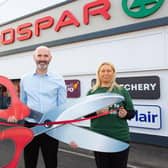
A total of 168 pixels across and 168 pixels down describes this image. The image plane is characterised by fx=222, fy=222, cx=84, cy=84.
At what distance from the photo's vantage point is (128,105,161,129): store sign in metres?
4.68

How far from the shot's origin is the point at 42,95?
2.06 metres

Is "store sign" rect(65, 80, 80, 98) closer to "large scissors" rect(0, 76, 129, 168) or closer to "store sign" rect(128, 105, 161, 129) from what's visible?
"store sign" rect(128, 105, 161, 129)

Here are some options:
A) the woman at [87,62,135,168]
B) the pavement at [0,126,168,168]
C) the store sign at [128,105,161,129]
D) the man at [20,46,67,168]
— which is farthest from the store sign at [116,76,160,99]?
the man at [20,46,67,168]

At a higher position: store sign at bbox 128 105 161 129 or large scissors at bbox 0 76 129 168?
large scissors at bbox 0 76 129 168

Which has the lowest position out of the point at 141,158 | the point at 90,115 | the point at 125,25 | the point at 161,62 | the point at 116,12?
the point at 141,158

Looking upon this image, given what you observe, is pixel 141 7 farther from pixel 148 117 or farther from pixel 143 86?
pixel 148 117

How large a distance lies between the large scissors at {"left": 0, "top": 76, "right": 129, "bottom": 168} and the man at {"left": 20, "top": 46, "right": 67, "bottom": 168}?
12 cm

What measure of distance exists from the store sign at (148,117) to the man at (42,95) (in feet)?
10.1

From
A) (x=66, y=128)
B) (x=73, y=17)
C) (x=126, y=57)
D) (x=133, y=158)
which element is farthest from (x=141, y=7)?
(x=66, y=128)

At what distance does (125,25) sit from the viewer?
5082 mm

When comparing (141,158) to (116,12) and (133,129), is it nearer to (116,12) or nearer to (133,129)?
(133,129)

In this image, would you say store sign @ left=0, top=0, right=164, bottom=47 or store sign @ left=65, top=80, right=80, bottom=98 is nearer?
store sign @ left=0, top=0, right=164, bottom=47

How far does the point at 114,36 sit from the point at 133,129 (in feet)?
7.31

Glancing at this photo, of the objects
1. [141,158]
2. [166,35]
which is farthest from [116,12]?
[141,158]
